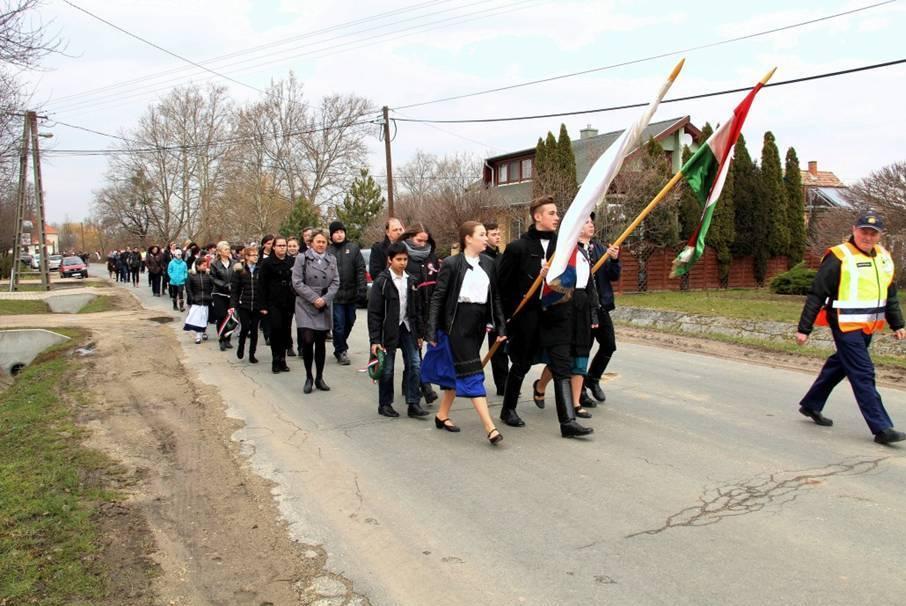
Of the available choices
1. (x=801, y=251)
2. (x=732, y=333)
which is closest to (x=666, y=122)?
(x=801, y=251)

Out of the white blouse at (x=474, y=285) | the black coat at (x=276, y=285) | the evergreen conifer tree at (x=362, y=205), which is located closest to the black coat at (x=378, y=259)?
the black coat at (x=276, y=285)

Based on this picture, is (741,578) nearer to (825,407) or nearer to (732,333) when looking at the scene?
(825,407)

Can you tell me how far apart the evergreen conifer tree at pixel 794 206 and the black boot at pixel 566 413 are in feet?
86.0

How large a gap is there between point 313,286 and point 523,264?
3.59 meters

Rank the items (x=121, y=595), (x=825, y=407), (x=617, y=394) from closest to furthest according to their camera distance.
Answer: (x=121, y=595), (x=825, y=407), (x=617, y=394)

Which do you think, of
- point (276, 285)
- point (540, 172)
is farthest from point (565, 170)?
point (276, 285)

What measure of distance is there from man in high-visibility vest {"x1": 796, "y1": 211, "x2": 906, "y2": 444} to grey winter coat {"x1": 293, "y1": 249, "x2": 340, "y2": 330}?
201 inches

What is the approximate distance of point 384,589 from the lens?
3.69 metres

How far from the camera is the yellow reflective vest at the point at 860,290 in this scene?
6.03m

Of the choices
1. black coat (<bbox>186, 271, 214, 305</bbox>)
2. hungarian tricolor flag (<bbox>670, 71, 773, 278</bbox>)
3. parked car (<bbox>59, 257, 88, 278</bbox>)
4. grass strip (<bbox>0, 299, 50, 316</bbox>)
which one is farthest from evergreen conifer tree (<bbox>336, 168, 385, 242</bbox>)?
hungarian tricolor flag (<bbox>670, 71, 773, 278</bbox>)

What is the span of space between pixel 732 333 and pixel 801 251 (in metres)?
19.1

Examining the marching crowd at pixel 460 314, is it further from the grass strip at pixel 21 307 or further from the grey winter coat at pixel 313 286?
the grass strip at pixel 21 307

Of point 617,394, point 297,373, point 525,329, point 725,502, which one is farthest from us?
point 297,373

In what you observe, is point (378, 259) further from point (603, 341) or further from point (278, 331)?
point (603, 341)
